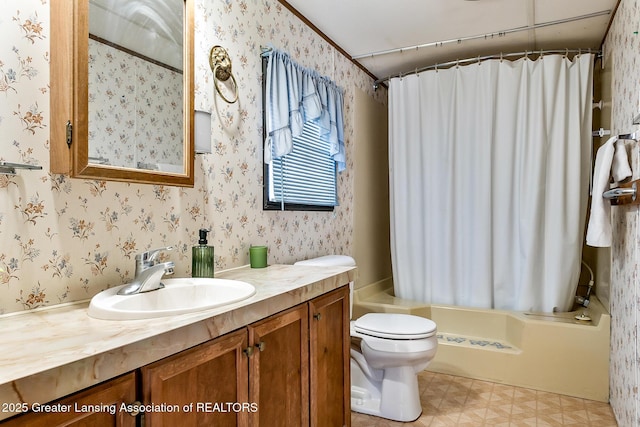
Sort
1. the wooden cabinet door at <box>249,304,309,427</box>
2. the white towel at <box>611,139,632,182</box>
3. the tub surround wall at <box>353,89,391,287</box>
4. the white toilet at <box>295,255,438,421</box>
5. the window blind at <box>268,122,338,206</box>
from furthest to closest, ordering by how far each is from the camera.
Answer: the tub surround wall at <box>353,89,391,287</box> < the window blind at <box>268,122,338,206</box> < the white toilet at <box>295,255,438,421</box> < the white towel at <box>611,139,632,182</box> < the wooden cabinet door at <box>249,304,309,427</box>

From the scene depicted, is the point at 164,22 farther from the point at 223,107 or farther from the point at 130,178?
the point at 130,178

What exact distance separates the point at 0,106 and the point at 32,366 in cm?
76

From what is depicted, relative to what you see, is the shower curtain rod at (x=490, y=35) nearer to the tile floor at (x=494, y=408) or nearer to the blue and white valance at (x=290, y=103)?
the blue and white valance at (x=290, y=103)

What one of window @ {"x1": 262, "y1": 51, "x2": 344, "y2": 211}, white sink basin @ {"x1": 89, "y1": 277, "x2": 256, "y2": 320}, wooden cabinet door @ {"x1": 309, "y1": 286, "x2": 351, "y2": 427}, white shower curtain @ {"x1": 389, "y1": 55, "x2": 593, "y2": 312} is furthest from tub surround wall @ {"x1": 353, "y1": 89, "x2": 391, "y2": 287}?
white sink basin @ {"x1": 89, "y1": 277, "x2": 256, "y2": 320}

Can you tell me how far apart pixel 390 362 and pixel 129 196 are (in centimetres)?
150

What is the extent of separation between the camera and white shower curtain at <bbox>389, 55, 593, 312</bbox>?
9.18 ft

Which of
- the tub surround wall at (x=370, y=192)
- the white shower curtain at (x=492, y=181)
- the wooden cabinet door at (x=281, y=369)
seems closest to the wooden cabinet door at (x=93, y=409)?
the wooden cabinet door at (x=281, y=369)

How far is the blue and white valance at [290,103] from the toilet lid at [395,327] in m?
1.04

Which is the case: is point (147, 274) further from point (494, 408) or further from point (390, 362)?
point (494, 408)

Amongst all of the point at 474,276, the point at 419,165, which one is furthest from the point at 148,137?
the point at 474,276

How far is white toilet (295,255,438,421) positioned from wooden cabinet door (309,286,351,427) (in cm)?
33

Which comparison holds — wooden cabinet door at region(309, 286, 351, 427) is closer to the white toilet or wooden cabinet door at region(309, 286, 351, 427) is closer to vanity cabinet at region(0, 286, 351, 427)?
vanity cabinet at region(0, 286, 351, 427)

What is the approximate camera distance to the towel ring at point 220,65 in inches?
71.3

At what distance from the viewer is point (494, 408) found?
2283 millimetres
